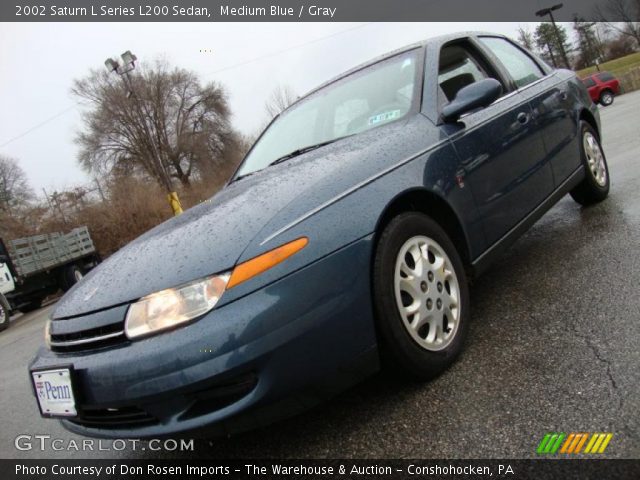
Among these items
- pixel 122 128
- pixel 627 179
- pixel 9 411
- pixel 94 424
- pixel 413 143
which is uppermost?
pixel 122 128

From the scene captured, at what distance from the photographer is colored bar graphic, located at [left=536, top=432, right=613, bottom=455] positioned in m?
1.50

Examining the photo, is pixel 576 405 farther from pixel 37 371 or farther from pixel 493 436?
pixel 37 371

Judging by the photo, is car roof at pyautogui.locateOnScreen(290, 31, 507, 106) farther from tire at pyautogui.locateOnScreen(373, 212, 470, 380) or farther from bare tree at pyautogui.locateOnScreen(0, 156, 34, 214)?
bare tree at pyautogui.locateOnScreen(0, 156, 34, 214)

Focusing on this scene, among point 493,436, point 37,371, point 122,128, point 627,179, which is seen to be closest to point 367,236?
point 493,436

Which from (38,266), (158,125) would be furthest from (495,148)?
(158,125)

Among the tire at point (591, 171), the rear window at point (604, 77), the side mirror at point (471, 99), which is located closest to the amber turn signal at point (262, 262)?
the side mirror at point (471, 99)

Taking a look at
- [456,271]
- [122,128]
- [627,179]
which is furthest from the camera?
[122,128]

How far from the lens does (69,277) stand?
13.3m

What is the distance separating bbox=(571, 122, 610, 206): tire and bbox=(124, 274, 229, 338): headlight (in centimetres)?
327

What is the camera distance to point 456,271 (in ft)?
7.52

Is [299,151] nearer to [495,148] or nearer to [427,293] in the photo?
[495,148]

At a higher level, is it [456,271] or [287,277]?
[287,277]

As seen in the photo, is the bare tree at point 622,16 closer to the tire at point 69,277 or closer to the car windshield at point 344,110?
the tire at point 69,277

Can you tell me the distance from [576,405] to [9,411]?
136 inches
